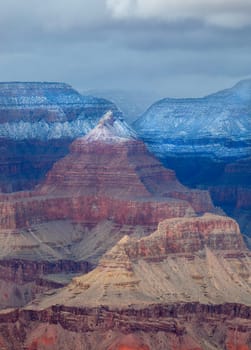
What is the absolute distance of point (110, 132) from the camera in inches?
5054

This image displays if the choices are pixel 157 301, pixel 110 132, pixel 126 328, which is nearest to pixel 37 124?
pixel 110 132

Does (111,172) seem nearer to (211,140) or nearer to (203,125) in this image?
(211,140)

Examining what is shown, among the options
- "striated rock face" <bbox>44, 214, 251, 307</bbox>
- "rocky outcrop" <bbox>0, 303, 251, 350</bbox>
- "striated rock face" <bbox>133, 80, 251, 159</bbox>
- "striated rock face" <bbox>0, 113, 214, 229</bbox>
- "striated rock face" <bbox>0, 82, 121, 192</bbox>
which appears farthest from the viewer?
"striated rock face" <bbox>133, 80, 251, 159</bbox>

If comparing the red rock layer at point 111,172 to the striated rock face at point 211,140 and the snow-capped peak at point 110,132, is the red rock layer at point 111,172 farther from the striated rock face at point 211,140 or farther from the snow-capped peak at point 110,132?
the striated rock face at point 211,140

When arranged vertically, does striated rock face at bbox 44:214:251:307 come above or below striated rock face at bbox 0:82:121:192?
below

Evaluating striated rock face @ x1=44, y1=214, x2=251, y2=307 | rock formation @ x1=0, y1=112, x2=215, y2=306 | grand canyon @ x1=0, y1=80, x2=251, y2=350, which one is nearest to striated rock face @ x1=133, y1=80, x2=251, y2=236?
grand canyon @ x1=0, y1=80, x2=251, y2=350

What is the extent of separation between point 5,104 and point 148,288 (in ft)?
165

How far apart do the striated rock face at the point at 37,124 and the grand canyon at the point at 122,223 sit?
0.14m

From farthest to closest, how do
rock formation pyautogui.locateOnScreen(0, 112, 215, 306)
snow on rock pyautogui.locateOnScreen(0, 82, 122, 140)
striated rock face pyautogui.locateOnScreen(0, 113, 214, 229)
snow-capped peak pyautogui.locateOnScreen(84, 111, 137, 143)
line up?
snow on rock pyautogui.locateOnScreen(0, 82, 122, 140) < snow-capped peak pyautogui.locateOnScreen(84, 111, 137, 143) < striated rock face pyautogui.locateOnScreen(0, 113, 214, 229) < rock formation pyautogui.locateOnScreen(0, 112, 215, 306)

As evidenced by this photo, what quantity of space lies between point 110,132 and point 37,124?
16285 millimetres

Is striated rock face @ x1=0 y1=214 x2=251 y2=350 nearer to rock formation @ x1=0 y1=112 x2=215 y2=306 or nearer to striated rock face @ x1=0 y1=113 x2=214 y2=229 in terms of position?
rock formation @ x1=0 y1=112 x2=215 y2=306

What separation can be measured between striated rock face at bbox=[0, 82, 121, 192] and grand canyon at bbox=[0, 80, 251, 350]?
14 cm

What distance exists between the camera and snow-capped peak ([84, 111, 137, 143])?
126688 mm

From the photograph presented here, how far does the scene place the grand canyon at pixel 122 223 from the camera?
9244cm
